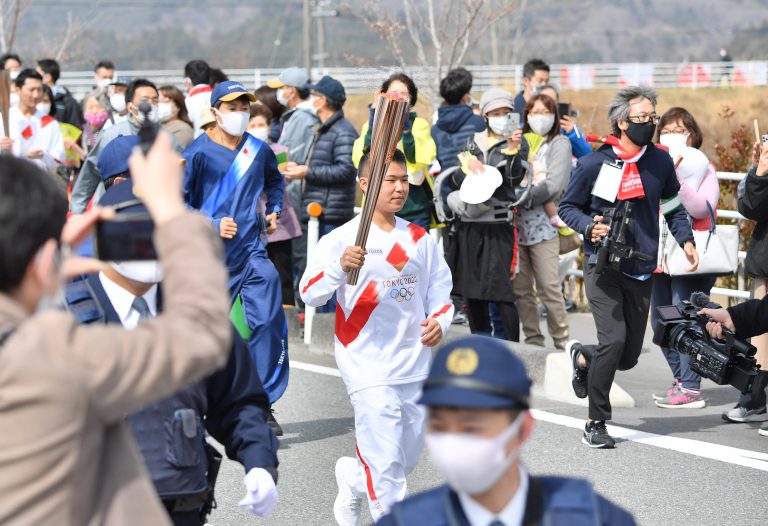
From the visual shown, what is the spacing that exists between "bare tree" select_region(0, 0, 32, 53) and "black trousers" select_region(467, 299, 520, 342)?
80.6 feet

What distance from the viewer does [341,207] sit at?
1145 centimetres

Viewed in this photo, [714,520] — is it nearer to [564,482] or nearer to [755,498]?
[755,498]

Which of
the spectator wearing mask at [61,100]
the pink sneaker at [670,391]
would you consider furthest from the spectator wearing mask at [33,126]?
the pink sneaker at [670,391]

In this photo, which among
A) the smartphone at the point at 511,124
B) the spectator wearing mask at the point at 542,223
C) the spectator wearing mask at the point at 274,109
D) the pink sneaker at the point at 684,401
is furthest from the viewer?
the spectator wearing mask at the point at 274,109

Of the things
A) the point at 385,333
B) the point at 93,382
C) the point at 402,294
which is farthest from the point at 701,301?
the point at 93,382

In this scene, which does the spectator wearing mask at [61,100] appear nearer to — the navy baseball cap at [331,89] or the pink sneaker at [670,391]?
the navy baseball cap at [331,89]

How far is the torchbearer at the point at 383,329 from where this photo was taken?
19.0 feet

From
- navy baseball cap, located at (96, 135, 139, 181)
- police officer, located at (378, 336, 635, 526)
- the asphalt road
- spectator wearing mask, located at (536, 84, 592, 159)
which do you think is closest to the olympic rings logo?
the asphalt road

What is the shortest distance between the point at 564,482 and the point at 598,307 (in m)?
5.18

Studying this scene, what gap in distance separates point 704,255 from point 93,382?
735 centimetres

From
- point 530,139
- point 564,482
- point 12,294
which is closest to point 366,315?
point 564,482

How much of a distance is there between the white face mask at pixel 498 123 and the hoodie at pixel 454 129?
1267 millimetres

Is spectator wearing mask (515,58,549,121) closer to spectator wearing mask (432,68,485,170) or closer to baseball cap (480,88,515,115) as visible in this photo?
spectator wearing mask (432,68,485,170)

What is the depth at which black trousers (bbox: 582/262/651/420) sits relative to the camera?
311 inches
